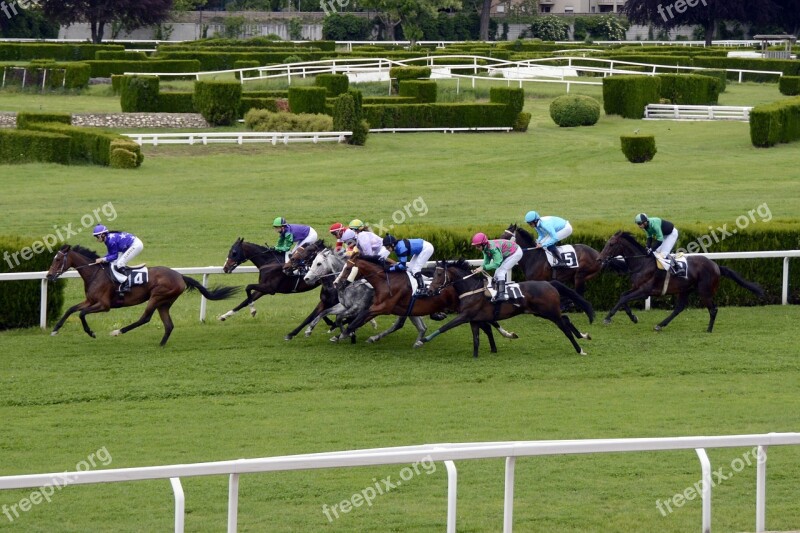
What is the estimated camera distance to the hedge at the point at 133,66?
146ft

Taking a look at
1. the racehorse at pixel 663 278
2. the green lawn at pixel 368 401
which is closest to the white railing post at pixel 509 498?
the green lawn at pixel 368 401

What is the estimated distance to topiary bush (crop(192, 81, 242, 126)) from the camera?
112 feet

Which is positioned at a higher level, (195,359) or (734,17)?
(734,17)

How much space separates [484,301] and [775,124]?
1983cm

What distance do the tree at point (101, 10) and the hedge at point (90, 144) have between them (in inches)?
1096

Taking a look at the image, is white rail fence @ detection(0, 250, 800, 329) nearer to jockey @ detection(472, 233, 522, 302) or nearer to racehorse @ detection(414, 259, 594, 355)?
racehorse @ detection(414, 259, 594, 355)

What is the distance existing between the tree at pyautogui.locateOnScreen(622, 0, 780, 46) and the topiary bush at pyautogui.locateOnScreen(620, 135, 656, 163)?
29.7 metres

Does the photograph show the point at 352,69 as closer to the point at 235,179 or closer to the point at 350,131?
the point at 350,131

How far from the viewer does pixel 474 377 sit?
12.1m

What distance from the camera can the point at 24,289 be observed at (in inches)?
545

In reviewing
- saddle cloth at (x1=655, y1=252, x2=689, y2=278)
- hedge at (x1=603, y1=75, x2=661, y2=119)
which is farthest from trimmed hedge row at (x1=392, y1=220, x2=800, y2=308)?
hedge at (x1=603, y1=75, x2=661, y2=119)

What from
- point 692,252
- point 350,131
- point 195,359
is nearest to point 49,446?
point 195,359

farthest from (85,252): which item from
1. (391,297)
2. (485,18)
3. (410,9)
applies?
(485,18)

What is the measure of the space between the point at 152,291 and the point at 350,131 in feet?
61.3
